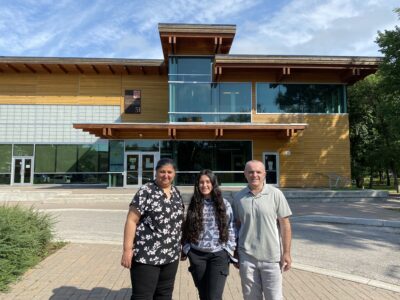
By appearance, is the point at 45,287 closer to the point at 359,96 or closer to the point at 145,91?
the point at 145,91

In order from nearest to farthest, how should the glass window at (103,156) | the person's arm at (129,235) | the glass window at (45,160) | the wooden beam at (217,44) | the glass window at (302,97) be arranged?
the person's arm at (129,235) < the wooden beam at (217,44) < the glass window at (302,97) < the glass window at (103,156) < the glass window at (45,160)

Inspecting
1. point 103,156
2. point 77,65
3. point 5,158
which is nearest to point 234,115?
point 103,156

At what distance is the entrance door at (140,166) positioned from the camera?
76.2 feet

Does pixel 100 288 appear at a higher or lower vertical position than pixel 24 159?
lower

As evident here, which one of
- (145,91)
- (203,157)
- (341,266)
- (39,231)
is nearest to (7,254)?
(39,231)

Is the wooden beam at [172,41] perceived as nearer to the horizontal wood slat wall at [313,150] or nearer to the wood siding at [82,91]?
the wood siding at [82,91]

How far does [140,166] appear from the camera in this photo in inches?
921

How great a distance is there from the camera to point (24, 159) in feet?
87.2

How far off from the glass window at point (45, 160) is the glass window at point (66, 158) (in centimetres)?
36

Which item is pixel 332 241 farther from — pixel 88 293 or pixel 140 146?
pixel 140 146

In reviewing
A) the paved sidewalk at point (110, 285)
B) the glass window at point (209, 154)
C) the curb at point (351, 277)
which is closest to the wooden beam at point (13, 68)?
the glass window at point (209, 154)

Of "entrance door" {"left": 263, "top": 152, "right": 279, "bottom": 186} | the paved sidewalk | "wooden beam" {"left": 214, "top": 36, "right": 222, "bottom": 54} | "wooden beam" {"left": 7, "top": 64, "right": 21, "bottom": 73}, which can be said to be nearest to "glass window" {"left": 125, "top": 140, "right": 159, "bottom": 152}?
"entrance door" {"left": 263, "top": 152, "right": 279, "bottom": 186}

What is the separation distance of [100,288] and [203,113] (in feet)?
61.5

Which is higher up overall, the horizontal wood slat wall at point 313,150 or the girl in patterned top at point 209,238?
the horizontal wood slat wall at point 313,150
